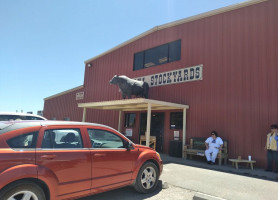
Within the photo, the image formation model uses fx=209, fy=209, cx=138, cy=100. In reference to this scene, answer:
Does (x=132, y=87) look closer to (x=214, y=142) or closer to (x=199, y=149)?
(x=199, y=149)

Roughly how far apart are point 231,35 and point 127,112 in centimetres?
776

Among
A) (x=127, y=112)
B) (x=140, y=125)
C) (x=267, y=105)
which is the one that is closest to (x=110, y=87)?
(x=127, y=112)

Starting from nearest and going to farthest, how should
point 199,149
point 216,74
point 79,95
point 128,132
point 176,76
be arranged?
point 199,149
point 216,74
point 176,76
point 128,132
point 79,95

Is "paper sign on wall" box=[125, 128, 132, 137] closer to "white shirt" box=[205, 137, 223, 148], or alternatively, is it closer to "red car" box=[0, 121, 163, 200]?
"white shirt" box=[205, 137, 223, 148]

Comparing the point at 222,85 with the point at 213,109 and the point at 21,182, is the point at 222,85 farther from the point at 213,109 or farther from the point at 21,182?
the point at 21,182

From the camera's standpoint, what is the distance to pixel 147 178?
15.4 feet

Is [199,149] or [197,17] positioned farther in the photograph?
[197,17]

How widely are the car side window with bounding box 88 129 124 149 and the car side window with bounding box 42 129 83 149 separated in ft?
0.90

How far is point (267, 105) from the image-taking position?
27.6 ft

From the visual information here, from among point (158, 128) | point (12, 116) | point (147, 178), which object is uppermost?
point (12, 116)

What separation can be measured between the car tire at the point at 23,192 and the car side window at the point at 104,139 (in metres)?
1.15

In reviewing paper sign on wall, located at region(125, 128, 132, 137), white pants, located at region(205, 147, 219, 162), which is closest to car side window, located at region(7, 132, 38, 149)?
white pants, located at region(205, 147, 219, 162)

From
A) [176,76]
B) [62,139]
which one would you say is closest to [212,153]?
[176,76]

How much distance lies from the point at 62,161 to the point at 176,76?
9352 millimetres
